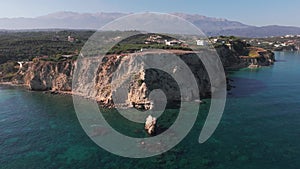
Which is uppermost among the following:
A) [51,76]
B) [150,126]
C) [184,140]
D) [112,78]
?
[112,78]

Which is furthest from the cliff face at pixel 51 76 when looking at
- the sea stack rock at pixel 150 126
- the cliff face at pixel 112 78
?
the sea stack rock at pixel 150 126

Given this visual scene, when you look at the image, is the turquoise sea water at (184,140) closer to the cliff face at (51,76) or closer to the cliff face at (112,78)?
the cliff face at (112,78)

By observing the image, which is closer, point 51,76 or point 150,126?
point 150,126

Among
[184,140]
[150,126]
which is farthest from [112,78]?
[184,140]

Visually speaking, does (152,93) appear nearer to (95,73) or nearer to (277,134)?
(95,73)

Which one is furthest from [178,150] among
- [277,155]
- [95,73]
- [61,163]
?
[95,73]

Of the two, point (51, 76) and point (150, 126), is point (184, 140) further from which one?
point (51, 76)
